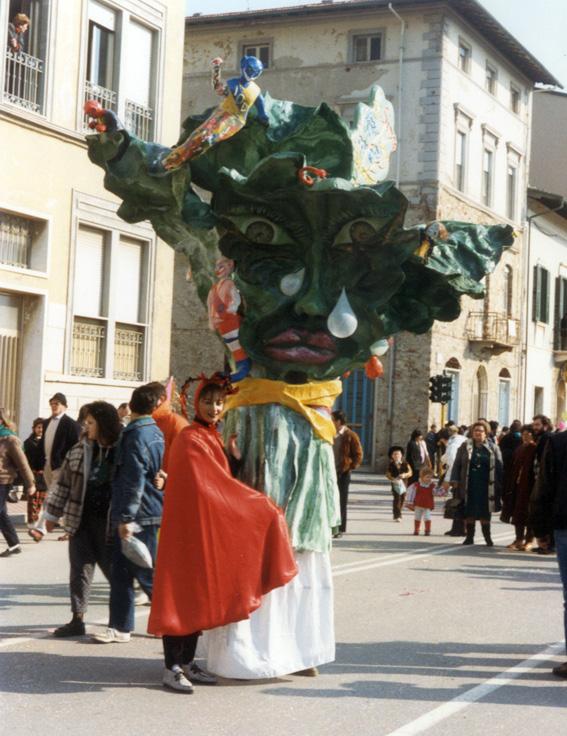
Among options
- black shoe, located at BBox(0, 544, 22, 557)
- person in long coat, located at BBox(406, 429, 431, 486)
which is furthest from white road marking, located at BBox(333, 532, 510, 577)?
person in long coat, located at BBox(406, 429, 431, 486)

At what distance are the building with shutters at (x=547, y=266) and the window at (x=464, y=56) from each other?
6606 mm

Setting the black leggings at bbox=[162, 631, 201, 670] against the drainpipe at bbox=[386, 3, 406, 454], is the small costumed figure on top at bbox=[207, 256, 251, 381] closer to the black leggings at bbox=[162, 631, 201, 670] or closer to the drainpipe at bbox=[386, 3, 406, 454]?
the black leggings at bbox=[162, 631, 201, 670]

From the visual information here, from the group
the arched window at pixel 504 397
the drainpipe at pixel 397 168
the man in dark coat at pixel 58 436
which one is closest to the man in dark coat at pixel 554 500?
the man in dark coat at pixel 58 436

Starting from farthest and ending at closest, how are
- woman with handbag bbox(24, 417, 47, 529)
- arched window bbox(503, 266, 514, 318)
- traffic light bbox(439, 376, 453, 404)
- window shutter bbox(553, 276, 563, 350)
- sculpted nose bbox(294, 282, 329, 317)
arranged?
window shutter bbox(553, 276, 563, 350)
arched window bbox(503, 266, 514, 318)
traffic light bbox(439, 376, 453, 404)
woman with handbag bbox(24, 417, 47, 529)
sculpted nose bbox(294, 282, 329, 317)

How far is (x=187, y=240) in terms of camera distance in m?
8.43

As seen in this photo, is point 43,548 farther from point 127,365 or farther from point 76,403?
point 127,365

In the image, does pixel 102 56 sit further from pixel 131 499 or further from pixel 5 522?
pixel 131 499

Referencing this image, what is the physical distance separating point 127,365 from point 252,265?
1616 cm

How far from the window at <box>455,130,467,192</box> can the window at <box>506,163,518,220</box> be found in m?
4.57

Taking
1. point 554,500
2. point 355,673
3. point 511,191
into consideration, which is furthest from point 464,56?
point 355,673

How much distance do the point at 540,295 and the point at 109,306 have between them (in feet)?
85.8

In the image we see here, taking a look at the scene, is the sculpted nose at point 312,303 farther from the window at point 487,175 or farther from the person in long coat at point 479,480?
the window at point 487,175

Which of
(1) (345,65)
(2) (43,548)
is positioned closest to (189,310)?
(1) (345,65)

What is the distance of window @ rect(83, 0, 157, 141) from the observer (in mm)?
22922
